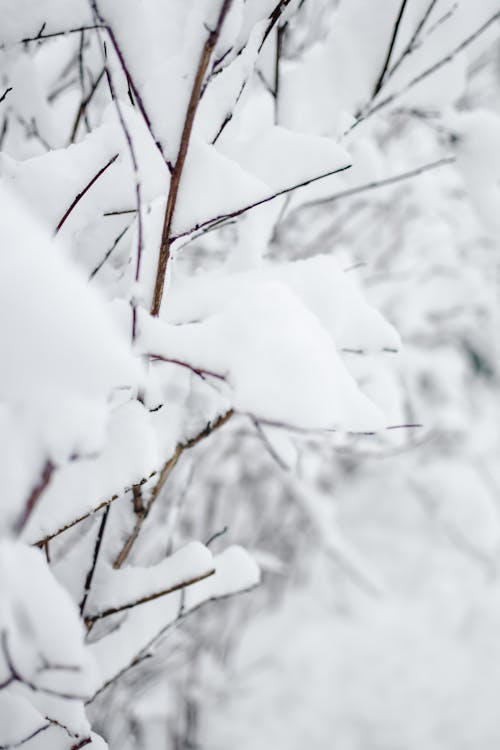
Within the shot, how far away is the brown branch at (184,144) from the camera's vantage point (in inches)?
17.9

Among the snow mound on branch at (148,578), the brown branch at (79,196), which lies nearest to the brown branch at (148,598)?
the snow mound on branch at (148,578)

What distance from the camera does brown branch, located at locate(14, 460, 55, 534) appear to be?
360 millimetres

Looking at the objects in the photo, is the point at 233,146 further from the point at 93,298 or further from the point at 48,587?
the point at 48,587

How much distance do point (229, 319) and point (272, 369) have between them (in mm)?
71

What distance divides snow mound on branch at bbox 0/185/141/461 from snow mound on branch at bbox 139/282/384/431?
97 millimetres

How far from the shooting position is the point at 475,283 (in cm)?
257

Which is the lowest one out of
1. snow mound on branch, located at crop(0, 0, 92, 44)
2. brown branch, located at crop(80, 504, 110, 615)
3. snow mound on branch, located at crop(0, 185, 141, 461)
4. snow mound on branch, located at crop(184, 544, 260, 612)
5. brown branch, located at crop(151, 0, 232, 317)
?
snow mound on branch, located at crop(184, 544, 260, 612)

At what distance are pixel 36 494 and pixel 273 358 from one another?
0.70ft

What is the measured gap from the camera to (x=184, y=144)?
1.58 feet

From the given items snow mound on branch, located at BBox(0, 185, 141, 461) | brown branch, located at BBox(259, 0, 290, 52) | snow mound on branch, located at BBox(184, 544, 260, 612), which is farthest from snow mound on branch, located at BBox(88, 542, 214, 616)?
brown branch, located at BBox(259, 0, 290, 52)

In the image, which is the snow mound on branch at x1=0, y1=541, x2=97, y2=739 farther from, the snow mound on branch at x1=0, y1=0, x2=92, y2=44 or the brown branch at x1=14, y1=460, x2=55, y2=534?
the snow mound on branch at x1=0, y1=0, x2=92, y2=44

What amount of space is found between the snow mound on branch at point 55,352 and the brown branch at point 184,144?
6.6 inches

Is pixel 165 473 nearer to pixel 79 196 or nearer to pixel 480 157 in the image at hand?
pixel 79 196

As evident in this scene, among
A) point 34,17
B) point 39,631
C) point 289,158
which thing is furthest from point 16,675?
point 34,17
